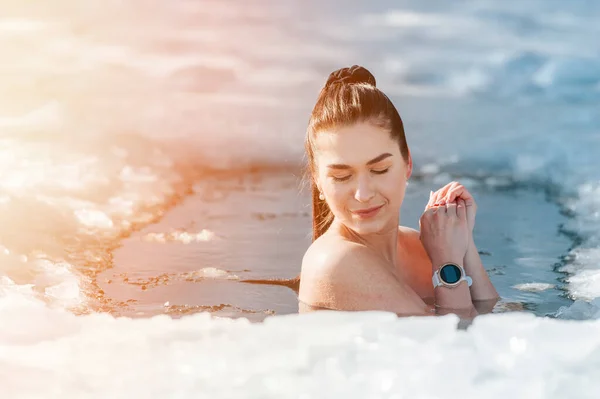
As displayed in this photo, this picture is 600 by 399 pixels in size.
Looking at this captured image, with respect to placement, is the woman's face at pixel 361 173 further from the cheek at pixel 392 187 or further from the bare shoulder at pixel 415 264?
the bare shoulder at pixel 415 264

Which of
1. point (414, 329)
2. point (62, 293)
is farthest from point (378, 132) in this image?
point (62, 293)

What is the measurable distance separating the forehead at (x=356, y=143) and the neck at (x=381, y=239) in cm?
39

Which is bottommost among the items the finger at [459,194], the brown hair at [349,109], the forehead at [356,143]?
the finger at [459,194]

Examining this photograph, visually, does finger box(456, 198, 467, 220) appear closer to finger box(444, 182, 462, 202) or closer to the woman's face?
finger box(444, 182, 462, 202)

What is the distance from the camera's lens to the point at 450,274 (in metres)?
4.17

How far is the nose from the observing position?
386 cm

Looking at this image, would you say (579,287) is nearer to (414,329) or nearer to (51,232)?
(414,329)

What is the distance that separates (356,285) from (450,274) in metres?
0.56

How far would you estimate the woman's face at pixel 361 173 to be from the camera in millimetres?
3865

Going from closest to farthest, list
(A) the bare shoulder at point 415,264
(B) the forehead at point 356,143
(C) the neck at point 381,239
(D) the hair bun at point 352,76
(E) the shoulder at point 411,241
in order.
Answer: (B) the forehead at point 356,143, (C) the neck at point 381,239, (D) the hair bun at point 352,76, (A) the bare shoulder at point 415,264, (E) the shoulder at point 411,241

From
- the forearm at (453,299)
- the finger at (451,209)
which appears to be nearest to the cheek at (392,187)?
the finger at (451,209)

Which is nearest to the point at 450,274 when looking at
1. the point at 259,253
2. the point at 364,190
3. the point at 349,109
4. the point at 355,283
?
the point at 355,283

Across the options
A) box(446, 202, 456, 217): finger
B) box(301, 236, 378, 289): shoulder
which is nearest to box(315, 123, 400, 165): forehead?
box(301, 236, 378, 289): shoulder

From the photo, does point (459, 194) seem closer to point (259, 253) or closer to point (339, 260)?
point (339, 260)
